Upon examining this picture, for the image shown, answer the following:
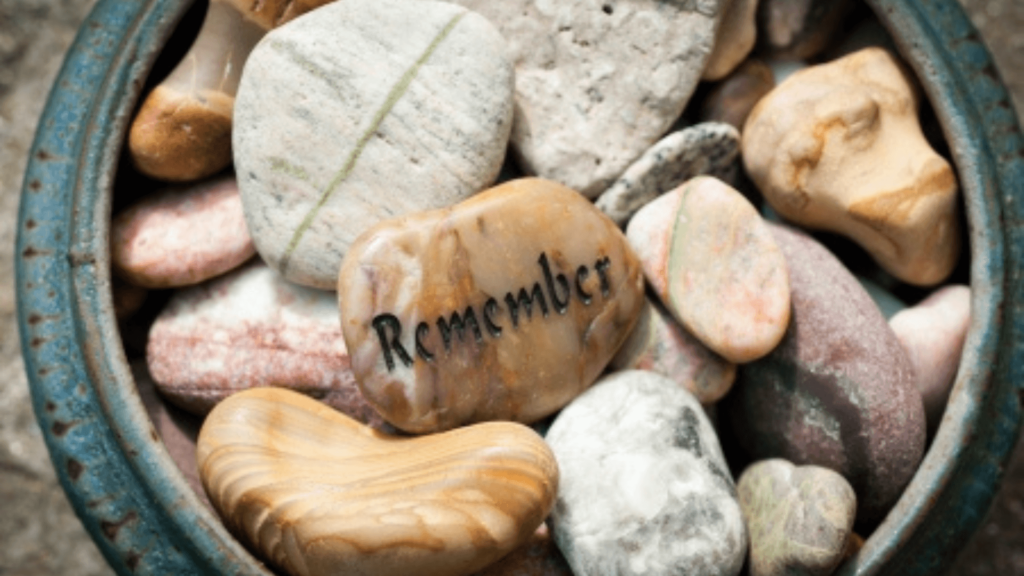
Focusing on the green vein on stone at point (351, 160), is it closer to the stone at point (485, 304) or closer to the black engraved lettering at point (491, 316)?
the stone at point (485, 304)

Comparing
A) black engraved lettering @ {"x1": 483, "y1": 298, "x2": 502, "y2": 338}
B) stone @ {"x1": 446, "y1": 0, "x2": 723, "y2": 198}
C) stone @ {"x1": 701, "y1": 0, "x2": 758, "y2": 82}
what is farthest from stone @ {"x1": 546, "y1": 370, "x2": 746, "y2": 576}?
stone @ {"x1": 701, "y1": 0, "x2": 758, "y2": 82}

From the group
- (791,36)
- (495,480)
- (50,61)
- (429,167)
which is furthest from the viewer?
(50,61)

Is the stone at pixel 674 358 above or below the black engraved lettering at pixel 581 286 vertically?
below

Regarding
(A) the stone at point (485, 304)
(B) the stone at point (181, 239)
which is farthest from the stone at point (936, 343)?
(B) the stone at point (181, 239)

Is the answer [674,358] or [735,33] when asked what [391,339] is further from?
[735,33]

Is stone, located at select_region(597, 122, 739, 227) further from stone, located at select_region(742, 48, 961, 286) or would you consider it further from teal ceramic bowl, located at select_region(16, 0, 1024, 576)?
teal ceramic bowl, located at select_region(16, 0, 1024, 576)

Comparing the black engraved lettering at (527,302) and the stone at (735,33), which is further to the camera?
the stone at (735,33)

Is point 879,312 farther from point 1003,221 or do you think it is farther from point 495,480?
point 495,480

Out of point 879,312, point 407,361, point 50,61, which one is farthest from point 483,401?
point 50,61
